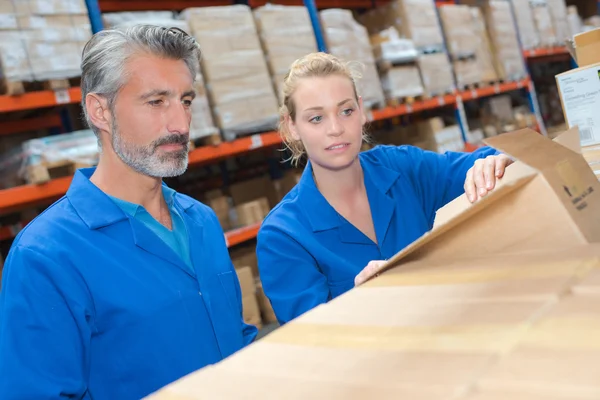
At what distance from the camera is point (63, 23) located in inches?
117

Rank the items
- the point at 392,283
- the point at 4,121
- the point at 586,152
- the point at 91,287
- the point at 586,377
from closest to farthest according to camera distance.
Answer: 1. the point at 586,377
2. the point at 392,283
3. the point at 91,287
4. the point at 586,152
5. the point at 4,121

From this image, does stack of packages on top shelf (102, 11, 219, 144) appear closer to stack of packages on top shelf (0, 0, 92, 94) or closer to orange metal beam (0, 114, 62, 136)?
stack of packages on top shelf (0, 0, 92, 94)

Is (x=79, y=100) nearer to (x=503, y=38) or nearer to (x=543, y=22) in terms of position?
(x=503, y=38)

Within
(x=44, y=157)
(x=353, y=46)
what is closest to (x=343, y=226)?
(x=44, y=157)

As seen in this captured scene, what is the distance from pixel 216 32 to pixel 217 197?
122 cm

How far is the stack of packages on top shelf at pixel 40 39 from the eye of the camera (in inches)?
109

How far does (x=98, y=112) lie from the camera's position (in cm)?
161

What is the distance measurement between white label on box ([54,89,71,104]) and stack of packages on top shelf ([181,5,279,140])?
0.87 meters

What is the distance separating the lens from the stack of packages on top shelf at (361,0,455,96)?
5.20m

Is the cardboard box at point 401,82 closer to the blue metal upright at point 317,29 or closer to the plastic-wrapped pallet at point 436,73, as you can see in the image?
the plastic-wrapped pallet at point 436,73

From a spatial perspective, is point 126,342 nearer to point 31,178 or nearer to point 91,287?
point 91,287

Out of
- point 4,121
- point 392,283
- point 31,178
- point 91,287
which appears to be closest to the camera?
point 392,283

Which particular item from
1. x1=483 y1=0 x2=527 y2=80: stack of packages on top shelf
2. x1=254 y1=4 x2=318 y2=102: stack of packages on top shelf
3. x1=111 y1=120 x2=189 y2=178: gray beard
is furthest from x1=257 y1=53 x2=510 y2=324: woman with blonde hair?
x1=483 y1=0 x2=527 y2=80: stack of packages on top shelf

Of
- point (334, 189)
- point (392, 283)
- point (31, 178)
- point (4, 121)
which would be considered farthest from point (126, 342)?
point (4, 121)
